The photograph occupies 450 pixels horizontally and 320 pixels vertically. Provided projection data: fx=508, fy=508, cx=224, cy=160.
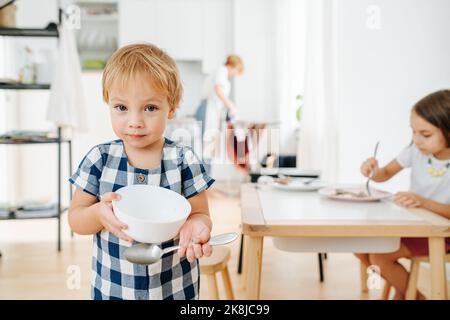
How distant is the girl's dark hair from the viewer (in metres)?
0.96

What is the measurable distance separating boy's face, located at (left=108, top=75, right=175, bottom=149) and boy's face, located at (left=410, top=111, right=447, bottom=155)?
677 mm

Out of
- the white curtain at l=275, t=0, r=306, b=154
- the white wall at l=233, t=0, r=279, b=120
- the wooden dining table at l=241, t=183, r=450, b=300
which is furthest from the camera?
the white wall at l=233, t=0, r=279, b=120

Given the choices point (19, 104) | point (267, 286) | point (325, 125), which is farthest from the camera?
point (19, 104)

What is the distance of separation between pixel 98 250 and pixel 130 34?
→ 10.9 ft

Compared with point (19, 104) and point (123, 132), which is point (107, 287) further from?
point (19, 104)

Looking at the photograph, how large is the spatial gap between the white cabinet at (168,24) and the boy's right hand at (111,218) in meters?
3.34

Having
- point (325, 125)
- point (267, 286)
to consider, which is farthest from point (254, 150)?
point (267, 286)

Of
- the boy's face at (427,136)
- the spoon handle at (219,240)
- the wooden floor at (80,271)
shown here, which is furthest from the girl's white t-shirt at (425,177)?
the spoon handle at (219,240)

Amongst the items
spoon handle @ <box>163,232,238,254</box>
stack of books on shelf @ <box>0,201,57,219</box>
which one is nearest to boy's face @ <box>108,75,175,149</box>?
spoon handle @ <box>163,232,238,254</box>

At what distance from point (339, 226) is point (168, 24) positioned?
3175 mm

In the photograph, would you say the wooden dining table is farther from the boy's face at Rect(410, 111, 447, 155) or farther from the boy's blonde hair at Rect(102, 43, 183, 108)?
the boy's blonde hair at Rect(102, 43, 183, 108)

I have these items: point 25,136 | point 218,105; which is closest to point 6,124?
point 25,136

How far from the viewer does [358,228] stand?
80 cm
